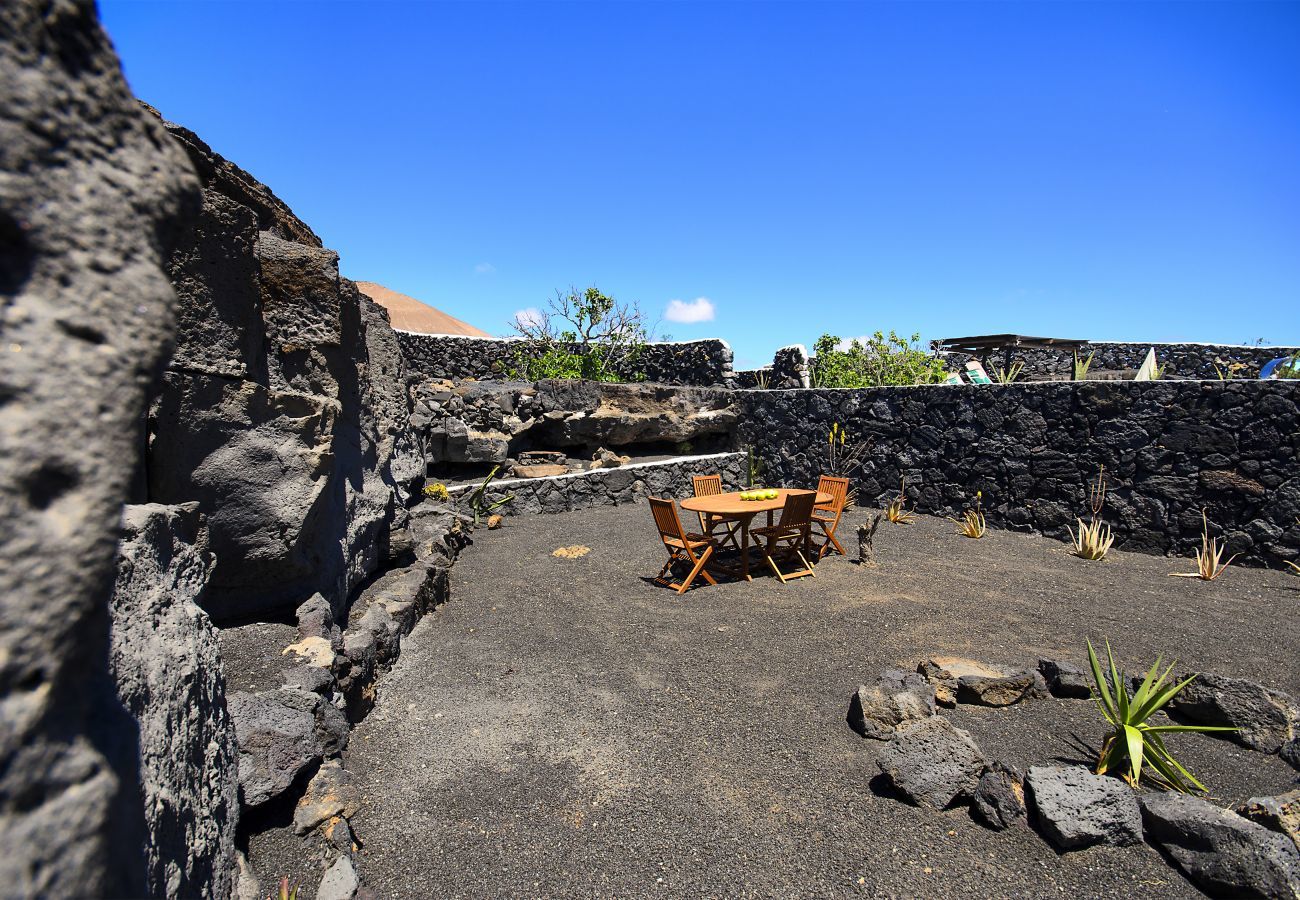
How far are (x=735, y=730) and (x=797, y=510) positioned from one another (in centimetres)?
290

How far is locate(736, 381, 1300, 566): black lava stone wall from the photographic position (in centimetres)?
601

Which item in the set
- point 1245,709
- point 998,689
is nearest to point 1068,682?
point 998,689

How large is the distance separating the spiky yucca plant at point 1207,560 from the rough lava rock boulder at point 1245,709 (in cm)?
330

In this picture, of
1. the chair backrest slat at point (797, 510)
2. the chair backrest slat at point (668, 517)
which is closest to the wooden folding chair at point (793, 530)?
the chair backrest slat at point (797, 510)

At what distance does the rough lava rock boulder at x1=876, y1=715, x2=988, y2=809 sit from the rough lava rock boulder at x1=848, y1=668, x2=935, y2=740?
1.13ft

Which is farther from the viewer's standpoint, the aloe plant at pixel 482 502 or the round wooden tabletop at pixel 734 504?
the aloe plant at pixel 482 502

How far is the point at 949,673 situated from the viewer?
351cm

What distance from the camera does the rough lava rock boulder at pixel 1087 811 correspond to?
2.30 m

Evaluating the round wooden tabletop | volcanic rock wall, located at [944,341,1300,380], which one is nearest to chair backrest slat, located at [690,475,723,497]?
the round wooden tabletop

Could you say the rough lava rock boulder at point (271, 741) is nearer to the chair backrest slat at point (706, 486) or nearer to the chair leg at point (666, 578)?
the chair leg at point (666, 578)

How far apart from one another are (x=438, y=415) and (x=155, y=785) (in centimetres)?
853

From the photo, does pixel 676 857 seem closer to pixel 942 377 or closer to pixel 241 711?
pixel 241 711

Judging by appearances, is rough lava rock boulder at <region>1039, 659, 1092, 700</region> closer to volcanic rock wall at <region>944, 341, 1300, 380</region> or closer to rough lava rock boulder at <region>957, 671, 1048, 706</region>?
rough lava rock boulder at <region>957, 671, 1048, 706</region>

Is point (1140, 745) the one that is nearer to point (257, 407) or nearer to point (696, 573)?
point (696, 573)
